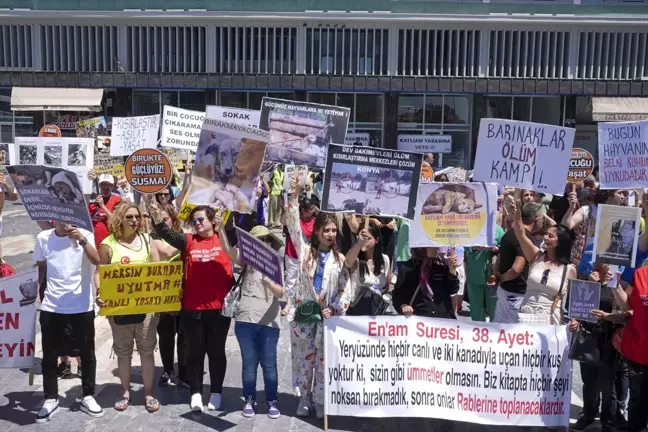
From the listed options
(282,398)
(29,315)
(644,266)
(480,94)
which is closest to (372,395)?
(282,398)

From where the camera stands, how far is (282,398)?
23.7 ft

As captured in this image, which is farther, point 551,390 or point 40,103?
point 40,103

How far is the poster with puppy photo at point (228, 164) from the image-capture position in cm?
668

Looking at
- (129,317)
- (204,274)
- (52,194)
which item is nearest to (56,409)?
(129,317)

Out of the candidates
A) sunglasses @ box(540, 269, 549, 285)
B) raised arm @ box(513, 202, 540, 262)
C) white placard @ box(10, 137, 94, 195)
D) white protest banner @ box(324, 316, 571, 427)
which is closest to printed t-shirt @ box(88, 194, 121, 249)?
white placard @ box(10, 137, 94, 195)

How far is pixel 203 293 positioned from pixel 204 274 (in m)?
0.17

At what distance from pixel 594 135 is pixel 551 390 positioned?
94.5ft

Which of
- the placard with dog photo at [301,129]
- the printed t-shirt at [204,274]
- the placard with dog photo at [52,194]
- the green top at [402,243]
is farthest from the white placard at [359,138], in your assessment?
the placard with dog photo at [52,194]

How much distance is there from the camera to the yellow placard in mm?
6465

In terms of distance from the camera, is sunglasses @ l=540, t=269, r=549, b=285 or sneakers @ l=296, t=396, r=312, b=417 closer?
sunglasses @ l=540, t=269, r=549, b=285

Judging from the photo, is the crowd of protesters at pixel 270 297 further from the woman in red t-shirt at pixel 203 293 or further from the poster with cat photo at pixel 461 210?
Result: the poster with cat photo at pixel 461 210

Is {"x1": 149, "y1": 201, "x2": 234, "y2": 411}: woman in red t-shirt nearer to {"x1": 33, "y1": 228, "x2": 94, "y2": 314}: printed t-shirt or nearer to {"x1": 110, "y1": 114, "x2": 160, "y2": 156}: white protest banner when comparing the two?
{"x1": 33, "y1": 228, "x2": 94, "y2": 314}: printed t-shirt

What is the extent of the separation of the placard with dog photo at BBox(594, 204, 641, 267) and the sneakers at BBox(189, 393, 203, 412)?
12.2ft

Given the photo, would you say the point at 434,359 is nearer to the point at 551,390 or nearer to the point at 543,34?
the point at 551,390
